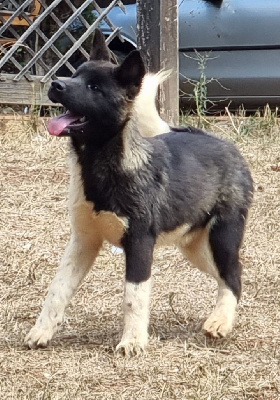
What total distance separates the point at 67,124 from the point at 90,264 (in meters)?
0.75

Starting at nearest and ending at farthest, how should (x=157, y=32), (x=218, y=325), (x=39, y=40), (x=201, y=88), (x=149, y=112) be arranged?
1. (x=218, y=325)
2. (x=149, y=112)
3. (x=157, y=32)
4. (x=201, y=88)
5. (x=39, y=40)

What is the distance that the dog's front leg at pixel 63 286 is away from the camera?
4192 mm

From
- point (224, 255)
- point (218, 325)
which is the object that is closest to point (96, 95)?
point (224, 255)

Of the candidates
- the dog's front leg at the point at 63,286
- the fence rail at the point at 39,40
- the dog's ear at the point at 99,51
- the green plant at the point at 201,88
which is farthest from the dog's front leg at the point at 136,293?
the fence rail at the point at 39,40

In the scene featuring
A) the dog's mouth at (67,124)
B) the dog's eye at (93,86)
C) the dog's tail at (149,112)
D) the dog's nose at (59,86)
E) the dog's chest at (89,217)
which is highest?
the dog's nose at (59,86)

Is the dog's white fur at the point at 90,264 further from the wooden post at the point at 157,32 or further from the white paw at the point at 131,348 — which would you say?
the wooden post at the point at 157,32

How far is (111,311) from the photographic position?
15.9ft

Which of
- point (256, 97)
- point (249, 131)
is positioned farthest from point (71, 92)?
point (256, 97)

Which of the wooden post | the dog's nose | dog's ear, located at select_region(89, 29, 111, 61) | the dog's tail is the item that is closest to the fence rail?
the wooden post

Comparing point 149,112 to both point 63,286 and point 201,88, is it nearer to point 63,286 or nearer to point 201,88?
point 63,286

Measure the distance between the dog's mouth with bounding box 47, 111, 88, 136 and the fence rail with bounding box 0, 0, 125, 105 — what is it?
12.5ft

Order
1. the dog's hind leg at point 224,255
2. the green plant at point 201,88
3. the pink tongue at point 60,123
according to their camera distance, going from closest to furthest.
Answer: the pink tongue at point 60,123, the dog's hind leg at point 224,255, the green plant at point 201,88

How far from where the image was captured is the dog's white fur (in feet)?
13.5

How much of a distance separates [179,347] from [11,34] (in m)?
5.81
